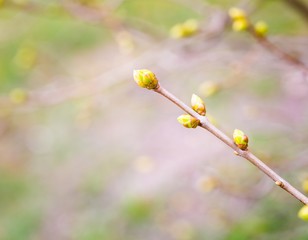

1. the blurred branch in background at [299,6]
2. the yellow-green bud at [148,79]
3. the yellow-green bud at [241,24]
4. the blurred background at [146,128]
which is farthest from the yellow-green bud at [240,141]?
the blurred branch in background at [299,6]

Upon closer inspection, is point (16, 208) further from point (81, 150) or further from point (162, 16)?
point (162, 16)

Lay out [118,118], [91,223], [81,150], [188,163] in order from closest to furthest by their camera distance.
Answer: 1. [91,223]
2. [188,163]
3. [81,150]
4. [118,118]

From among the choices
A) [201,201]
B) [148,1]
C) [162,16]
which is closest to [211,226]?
[201,201]

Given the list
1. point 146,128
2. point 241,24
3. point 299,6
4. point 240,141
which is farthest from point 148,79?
point 146,128

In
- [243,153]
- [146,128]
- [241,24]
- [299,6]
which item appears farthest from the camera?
[146,128]

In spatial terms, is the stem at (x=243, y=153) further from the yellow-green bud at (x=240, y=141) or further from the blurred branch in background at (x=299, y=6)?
the blurred branch in background at (x=299, y=6)

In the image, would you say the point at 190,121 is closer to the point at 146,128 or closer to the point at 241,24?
the point at 241,24
